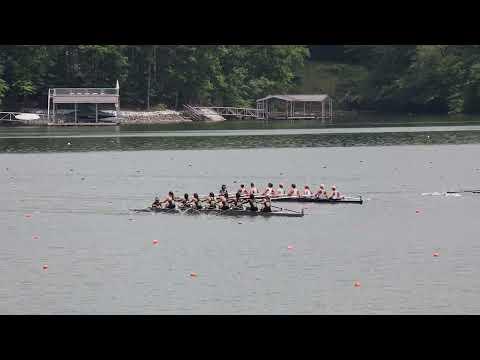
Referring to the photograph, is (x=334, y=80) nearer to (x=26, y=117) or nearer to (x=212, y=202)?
(x=26, y=117)

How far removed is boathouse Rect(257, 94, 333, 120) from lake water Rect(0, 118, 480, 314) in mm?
34451

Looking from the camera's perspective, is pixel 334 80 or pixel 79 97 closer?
pixel 79 97

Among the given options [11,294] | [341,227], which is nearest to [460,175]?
[341,227]

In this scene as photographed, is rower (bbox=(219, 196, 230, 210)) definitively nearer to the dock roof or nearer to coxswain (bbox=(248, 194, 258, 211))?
coxswain (bbox=(248, 194, 258, 211))

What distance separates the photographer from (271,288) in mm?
29875

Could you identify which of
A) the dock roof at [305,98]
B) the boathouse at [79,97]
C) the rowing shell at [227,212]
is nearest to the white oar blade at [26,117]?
the boathouse at [79,97]

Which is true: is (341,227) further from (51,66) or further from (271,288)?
(51,66)

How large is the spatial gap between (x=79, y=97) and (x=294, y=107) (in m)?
30.9

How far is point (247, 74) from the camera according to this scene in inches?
4717

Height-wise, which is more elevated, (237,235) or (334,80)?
(334,80)

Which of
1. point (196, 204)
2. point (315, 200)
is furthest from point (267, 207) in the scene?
point (315, 200)

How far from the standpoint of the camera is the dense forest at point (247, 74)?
345 ft

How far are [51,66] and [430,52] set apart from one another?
4135 centimetres

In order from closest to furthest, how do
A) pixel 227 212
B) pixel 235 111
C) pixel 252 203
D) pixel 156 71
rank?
pixel 252 203 → pixel 227 212 → pixel 156 71 → pixel 235 111
